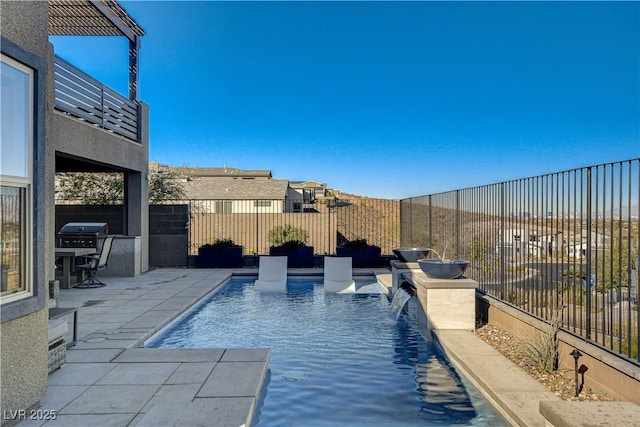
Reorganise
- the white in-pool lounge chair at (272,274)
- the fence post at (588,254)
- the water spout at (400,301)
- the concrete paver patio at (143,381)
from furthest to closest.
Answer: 1. the white in-pool lounge chair at (272,274)
2. the water spout at (400,301)
3. the fence post at (588,254)
4. the concrete paver patio at (143,381)

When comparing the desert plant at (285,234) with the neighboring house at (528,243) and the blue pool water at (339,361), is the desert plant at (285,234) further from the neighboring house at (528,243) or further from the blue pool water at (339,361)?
the neighboring house at (528,243)

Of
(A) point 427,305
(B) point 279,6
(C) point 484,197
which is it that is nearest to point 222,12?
(B) point 279,6

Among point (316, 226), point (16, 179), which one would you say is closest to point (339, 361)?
point (16, 179)

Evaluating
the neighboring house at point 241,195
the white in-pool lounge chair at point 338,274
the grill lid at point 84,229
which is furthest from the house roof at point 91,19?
the neighboring house at point 241,195

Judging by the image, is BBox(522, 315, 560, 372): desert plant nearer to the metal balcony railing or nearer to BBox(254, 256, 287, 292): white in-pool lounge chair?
BBox(254, 256, 287, 292): white in-pool lounge chair

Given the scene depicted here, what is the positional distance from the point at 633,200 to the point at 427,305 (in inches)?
114

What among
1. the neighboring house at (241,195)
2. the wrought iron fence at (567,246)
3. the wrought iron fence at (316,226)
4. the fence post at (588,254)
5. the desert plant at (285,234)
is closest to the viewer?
the wrought iron fence at (567,246)

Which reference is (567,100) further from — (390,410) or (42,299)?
(42,299)

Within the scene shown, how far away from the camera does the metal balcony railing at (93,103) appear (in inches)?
293

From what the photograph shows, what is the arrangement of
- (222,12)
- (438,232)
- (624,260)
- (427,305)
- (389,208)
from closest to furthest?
(624,260) < (427,305) < (438,232) < (222,12) < (389,208)

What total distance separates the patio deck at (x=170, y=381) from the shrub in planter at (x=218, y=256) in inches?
253

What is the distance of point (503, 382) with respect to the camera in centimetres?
358

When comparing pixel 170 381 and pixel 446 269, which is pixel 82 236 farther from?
pixel 446 269

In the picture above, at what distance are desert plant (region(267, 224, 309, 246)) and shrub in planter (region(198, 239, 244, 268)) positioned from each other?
2566mm
